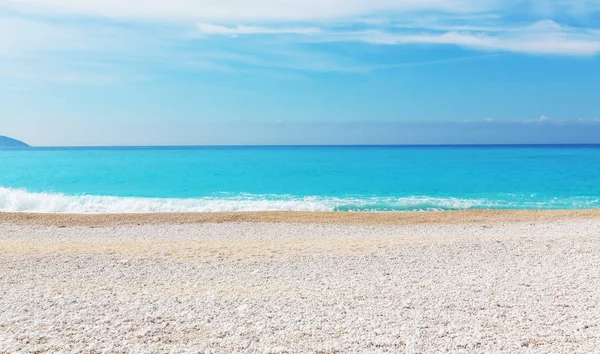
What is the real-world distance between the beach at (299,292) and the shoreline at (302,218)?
109 inches

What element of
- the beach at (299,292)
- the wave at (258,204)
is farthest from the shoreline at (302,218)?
the wave at (258,204)

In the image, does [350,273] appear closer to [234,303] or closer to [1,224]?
[234,303]

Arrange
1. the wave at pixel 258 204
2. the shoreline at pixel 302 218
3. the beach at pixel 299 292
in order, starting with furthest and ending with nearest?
the wave at pixel 258 204
the shoreline at pixel 302 218
the beach at pixel 299 292

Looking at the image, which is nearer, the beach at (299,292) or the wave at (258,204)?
the beach at (299,292)

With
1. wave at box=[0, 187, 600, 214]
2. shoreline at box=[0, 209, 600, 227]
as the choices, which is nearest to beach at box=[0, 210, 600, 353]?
shoreline at box=[0, 209, 600, 227]

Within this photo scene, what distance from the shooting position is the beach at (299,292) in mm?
6448

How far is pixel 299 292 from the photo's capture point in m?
8.83

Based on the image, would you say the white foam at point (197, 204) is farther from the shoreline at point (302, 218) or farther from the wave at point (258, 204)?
the shoreline at point (302, 218)

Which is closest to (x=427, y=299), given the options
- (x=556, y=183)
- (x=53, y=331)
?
(x=53, y=331)

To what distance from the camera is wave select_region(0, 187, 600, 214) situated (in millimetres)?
25688

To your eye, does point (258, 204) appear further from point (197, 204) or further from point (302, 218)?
point (302, 218)

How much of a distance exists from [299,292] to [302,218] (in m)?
11.7

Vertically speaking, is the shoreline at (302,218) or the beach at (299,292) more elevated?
the beach at (299,292)

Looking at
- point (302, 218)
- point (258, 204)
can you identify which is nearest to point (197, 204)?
point (258, 204)
